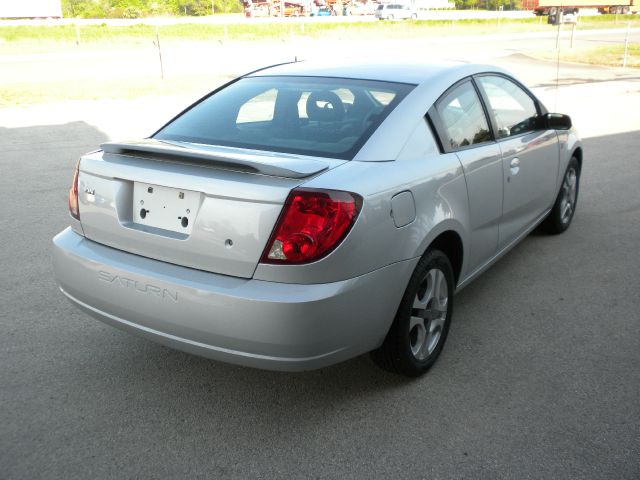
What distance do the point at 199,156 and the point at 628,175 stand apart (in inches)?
257

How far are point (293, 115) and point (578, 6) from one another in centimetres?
2121

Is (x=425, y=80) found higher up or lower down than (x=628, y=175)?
higher up

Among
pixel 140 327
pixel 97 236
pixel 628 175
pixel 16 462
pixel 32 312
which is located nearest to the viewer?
pixel 16 462

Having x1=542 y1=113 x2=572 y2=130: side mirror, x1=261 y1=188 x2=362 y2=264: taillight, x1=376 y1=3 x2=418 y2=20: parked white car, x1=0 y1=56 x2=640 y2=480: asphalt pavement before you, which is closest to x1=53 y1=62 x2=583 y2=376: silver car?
x1=261 y1=188 x2=362 y2=264: taillight

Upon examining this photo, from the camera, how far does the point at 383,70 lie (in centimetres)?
389

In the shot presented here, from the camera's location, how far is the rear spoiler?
2797 millimetres

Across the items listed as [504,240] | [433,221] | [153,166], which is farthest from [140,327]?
[504,240]


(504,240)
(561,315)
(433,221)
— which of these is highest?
(433,221)

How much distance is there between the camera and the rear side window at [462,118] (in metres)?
3.64

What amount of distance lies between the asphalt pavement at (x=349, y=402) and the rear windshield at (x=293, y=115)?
3.90ft

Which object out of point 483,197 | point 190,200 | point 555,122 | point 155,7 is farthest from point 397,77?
point 155,7

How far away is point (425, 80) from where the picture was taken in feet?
12.1

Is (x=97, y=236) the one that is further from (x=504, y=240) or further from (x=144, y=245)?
(x=504, y=240)

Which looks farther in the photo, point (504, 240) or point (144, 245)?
point (504, 240)
